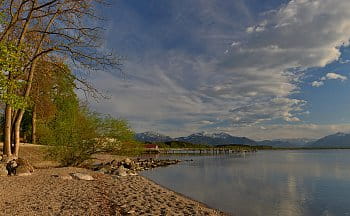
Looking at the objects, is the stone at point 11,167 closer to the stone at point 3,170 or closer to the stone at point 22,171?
the stone at point 22,171

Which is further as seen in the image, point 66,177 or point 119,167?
point 119,167

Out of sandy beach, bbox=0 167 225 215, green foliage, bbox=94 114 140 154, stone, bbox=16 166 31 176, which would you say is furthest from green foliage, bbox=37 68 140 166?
sandy beach, bbox=0 167 225 215

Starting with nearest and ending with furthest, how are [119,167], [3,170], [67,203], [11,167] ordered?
1. [67,203]
2. [3,170]
3. [11,167]
4. [119,167]

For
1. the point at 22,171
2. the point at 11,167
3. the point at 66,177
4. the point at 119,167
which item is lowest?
the point at 119,167

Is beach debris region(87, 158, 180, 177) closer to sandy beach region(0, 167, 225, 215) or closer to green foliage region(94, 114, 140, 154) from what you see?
green foliage region(94, 114, 140, 154)

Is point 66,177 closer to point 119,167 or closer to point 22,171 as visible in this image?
point 22,171

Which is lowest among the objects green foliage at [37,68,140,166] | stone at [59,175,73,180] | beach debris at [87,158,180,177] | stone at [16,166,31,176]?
beach debris at [87,158,180,177]

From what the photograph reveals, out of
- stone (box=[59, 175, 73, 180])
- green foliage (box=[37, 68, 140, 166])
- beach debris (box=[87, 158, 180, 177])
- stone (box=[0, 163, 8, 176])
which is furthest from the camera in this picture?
beach debris (box=[87, 158, 180, 177])

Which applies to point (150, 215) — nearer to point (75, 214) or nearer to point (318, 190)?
point (75, 214)

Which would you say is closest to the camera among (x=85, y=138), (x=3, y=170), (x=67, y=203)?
(x=67, y=203)

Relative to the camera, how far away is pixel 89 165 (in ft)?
104

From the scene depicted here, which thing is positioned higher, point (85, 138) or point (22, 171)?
point (85, 138)

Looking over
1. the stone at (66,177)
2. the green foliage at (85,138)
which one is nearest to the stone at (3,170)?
the stone at (66,177)

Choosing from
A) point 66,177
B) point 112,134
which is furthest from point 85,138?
point 66,177
